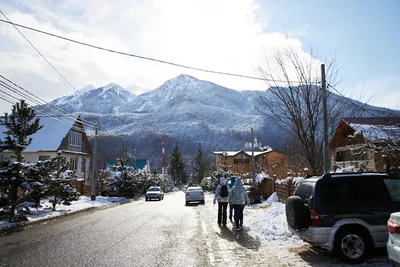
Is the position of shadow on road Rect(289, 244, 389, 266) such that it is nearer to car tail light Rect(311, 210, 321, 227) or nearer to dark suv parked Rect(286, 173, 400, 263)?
dark suv parked Rect(286, 173, 400, 263)

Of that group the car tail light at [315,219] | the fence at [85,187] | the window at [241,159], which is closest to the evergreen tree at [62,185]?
the car tail light at [315,219]

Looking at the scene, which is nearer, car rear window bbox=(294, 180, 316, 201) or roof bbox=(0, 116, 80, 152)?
car rear window bbox=(294, 180, 316, 201)

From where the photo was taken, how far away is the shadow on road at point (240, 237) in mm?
9291

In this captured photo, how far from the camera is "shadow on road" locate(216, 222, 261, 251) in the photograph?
9291 mm

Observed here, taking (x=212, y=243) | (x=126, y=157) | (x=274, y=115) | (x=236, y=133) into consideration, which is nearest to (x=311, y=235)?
(x=212, y=243)

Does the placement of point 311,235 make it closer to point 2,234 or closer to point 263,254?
point 263,254

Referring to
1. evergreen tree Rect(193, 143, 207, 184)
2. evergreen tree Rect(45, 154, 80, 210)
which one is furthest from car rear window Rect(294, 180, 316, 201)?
evergreen tree Rect(193, 143, 207, 184)

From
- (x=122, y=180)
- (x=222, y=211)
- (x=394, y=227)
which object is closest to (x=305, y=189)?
(x=394, y=227)

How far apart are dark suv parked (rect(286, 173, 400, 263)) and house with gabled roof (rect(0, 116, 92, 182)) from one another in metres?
33.6

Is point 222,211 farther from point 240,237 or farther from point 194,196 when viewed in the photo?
point 194,196

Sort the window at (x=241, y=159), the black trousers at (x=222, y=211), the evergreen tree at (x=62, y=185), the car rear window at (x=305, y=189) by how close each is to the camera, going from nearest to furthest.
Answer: the car rear window at (x=305, y=189)
the black trousers at (x=222, y=211)
the evergreen tree at (x=62, y=185)
the window at (x=241, y=159)

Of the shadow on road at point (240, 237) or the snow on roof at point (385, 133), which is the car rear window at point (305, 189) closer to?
the shadow on road at point (240, 237)

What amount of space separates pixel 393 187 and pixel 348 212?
1.29 m

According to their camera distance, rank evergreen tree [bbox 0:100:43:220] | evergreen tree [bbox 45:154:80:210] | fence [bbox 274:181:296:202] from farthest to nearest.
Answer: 1. evergreen tree [bbox 45:154:80:210]
2. fence [bbox 274:181:296:202]
3. evergreen tree [bbox 0:100:43:220]
